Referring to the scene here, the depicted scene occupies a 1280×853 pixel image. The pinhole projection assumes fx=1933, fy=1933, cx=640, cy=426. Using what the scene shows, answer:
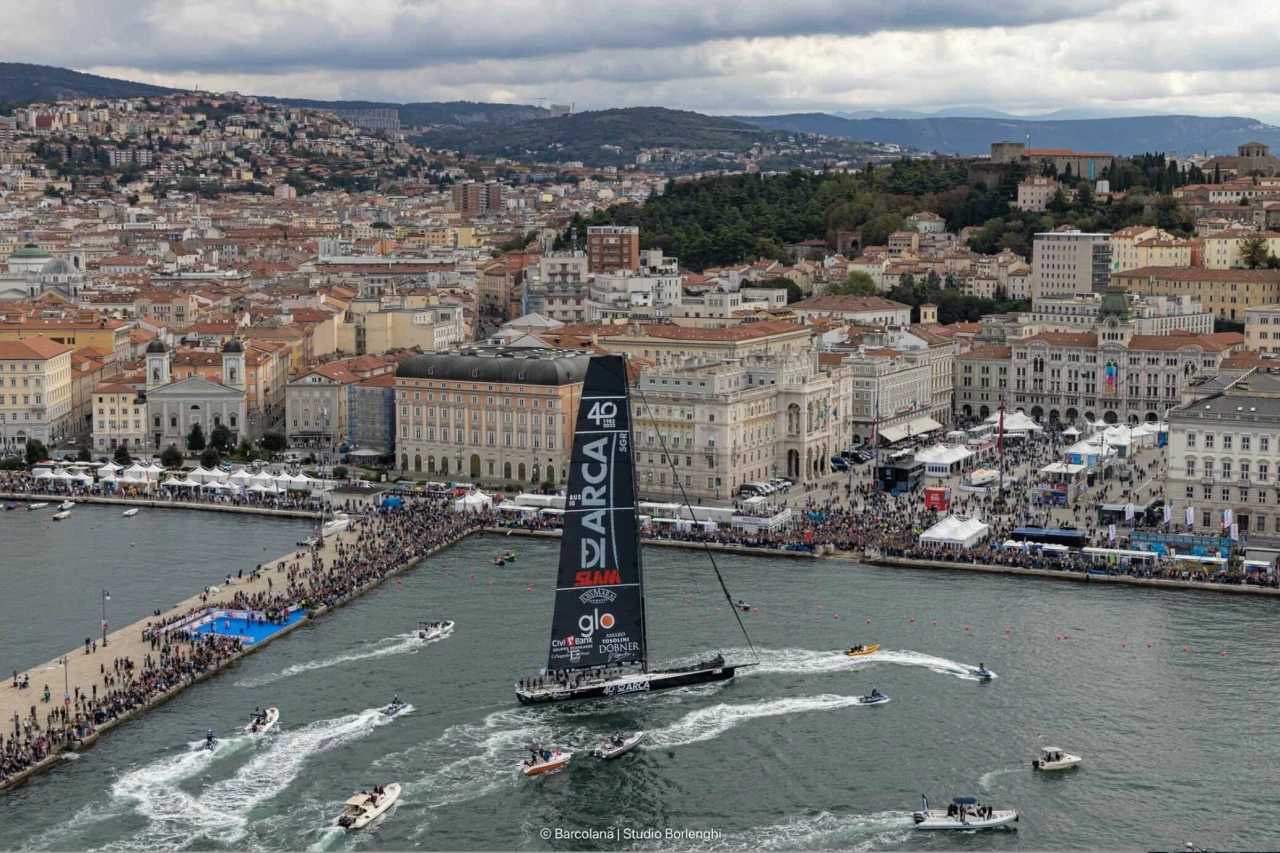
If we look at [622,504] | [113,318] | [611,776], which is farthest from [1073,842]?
[113,318]

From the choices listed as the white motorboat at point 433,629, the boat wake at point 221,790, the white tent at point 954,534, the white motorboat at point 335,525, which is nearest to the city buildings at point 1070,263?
the white tent at point 954,534

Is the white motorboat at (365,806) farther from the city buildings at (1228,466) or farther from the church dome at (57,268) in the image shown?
the church dome at (57,268)

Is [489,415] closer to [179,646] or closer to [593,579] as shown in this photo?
[179,646]

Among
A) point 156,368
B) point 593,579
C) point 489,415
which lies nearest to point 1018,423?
point 489,415

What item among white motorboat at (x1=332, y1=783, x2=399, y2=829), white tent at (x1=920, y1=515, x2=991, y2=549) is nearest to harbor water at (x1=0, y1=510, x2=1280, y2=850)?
white motorboat at (x1=332, y1=783, x2=399, y2=829)

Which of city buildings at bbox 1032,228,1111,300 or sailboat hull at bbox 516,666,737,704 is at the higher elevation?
city buildings at bbox 1032,228,1111,300

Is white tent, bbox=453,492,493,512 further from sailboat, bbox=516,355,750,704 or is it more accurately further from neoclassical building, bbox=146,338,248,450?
sailboat, bbox=516,355,750,704

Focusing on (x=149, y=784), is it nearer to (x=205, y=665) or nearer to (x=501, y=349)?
(x=205, y=665)
